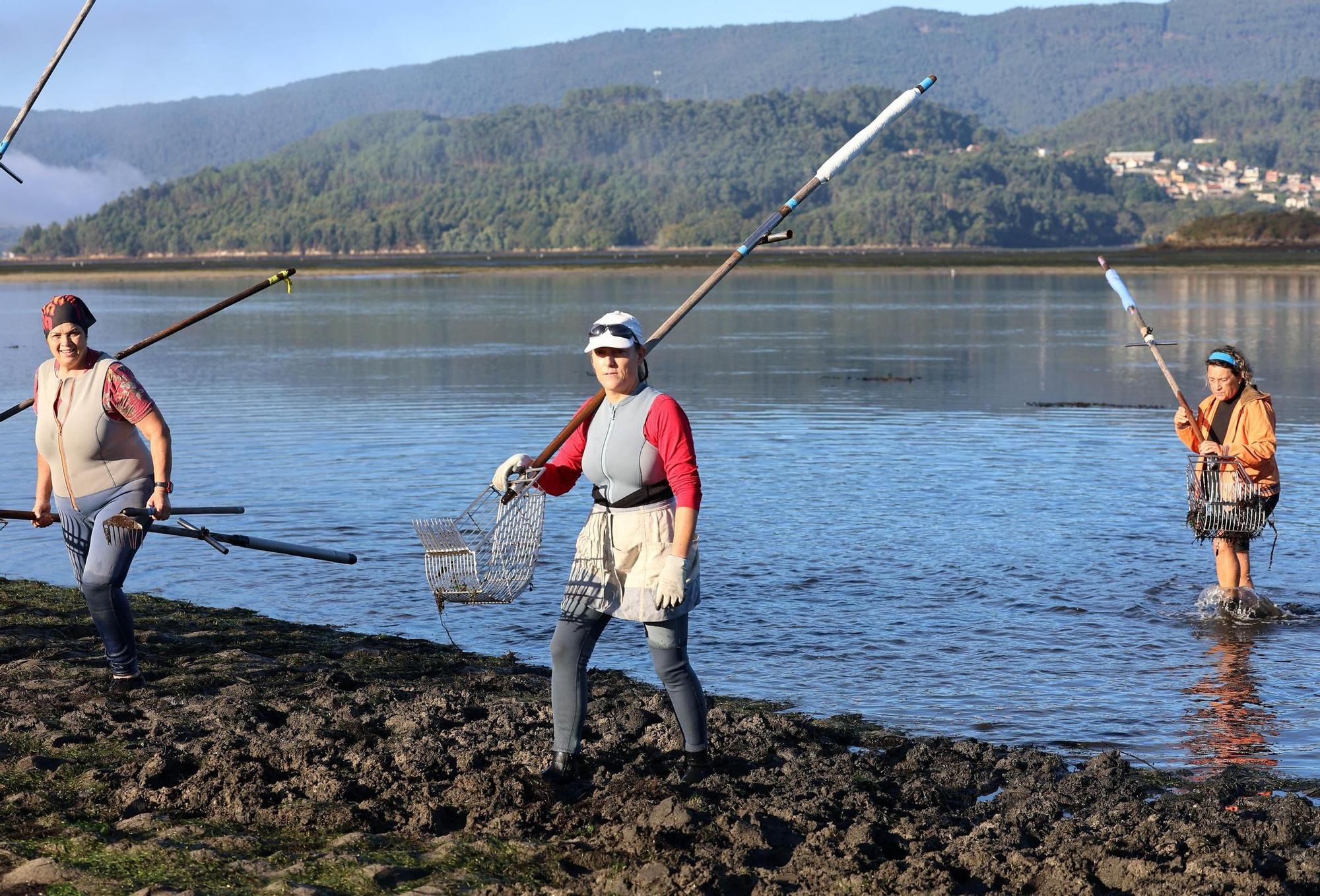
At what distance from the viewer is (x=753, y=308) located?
199 ft

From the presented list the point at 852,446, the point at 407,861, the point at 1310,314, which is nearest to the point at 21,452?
the point at 852,446

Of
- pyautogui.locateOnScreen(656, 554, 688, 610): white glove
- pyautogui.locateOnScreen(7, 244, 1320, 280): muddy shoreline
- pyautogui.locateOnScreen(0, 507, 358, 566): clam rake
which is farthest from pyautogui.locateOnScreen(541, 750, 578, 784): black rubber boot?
pyautogui.locateOnScreen(7, 244, 1320, 280): muddy shoreline

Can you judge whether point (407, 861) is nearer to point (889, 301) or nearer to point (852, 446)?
point (852, 446)

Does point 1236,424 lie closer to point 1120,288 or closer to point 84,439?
point 1120,288

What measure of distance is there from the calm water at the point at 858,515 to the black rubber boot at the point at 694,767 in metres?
1.97

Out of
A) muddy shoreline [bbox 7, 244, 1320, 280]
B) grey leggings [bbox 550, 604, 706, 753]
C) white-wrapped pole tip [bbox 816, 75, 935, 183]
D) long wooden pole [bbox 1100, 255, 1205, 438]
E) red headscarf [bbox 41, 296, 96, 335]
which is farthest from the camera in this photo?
muddy shoreline [bbox 7, 244, 1320, 280]

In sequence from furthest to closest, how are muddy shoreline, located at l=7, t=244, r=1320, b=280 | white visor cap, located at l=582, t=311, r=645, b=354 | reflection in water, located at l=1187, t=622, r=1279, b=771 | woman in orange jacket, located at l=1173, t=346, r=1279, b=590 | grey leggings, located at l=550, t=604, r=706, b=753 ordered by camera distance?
muddy shoreline, located at l=7, t=244, r=1320, b=280, woman in orange jacket, located at l=1173, t=346, r=1279, b=590, reflection in water, located at l=1187, t=622, r=1279, b=771, grey leggings, located at l=550, t=604, r=706, b=753, white visor cap, located at l=582, t=311, r=645, b=354

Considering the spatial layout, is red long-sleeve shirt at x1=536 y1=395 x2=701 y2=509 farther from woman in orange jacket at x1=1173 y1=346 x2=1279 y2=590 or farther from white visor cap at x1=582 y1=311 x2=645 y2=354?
woman in orange jacket at x1=1173 y1=346 x2=1279 y2=590

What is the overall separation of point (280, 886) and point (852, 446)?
15.8 m

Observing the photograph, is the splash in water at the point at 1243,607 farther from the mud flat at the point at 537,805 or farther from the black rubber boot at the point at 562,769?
the black rubber boot at the point at 562,769

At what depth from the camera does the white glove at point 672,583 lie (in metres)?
6.68

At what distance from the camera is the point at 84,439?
831cm

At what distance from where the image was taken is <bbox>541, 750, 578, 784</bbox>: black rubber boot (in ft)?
23.0

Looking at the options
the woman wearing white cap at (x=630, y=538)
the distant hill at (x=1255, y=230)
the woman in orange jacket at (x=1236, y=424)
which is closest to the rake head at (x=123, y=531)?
the woman wearing white cap at (x=630, y=538)
